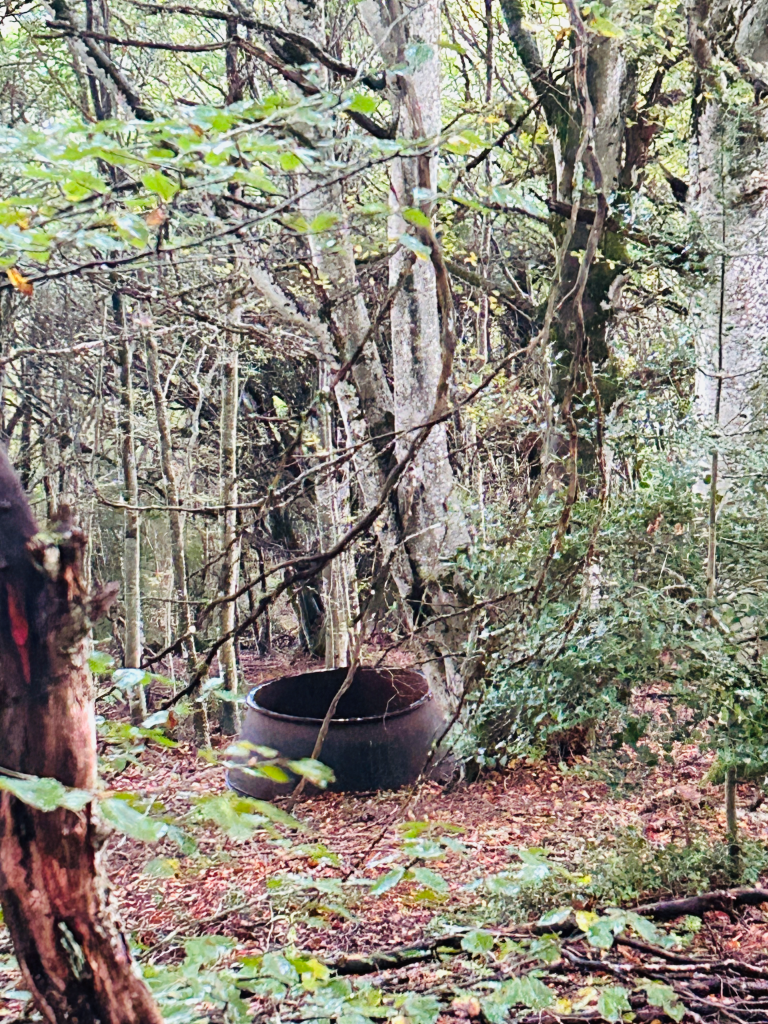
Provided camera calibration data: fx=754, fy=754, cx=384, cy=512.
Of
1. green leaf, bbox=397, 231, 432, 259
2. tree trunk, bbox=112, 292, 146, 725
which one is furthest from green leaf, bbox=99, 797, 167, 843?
tree trunk, bbox=112, 292, 146, 725

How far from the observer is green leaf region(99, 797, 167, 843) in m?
1.12

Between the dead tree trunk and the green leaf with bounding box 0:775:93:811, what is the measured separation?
100 mm

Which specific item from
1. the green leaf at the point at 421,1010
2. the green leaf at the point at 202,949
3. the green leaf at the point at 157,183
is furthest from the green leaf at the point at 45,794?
A: the green leaf at the point at 157,183

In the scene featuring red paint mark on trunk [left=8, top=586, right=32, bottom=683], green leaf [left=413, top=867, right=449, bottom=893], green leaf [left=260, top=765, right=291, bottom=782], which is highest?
red paint mark on trunk [left=8, top=586, right=32, bottom=683]

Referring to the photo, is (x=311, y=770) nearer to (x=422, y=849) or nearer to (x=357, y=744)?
(x=422, y=849)

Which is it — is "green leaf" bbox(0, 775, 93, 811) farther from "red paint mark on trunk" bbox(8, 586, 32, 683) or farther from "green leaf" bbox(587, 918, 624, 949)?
"green leaf" bbox(587, 918, 624, 949)

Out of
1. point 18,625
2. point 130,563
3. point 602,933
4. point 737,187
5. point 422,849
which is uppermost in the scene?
point 737,187

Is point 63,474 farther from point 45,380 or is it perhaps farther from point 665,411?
point 665,411

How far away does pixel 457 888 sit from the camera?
3320 mm

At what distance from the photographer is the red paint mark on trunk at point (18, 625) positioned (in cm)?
123

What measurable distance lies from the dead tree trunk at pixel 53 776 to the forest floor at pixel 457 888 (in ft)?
0.71

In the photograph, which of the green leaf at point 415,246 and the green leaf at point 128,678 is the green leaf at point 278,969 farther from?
the green leaf at point 415,246

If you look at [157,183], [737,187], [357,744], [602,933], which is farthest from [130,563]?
[602,933]

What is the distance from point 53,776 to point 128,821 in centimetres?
20
